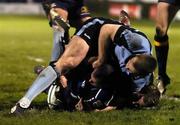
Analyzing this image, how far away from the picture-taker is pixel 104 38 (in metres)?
6.14

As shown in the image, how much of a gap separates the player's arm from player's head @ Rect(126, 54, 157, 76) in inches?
13.0

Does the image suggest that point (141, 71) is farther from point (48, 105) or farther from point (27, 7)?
point (27, 7)

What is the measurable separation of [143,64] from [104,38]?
52 cm

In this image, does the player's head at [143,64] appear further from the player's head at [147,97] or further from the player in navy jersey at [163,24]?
the player in navy jersey at [163,24]

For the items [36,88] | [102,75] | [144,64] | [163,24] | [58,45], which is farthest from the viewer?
[163,24]

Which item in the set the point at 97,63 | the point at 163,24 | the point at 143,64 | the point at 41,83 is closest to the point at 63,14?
the point at 163,24

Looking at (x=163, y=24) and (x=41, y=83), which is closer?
(x=41, y=83)

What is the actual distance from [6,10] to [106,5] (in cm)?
844

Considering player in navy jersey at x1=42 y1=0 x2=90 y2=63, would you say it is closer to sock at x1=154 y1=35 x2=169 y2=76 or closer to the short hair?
A: sock at x1=154 y1=35 x2=169 y2=76

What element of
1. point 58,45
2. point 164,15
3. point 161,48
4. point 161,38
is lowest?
point 161,48

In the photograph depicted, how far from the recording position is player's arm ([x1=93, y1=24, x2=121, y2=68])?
614 centimetres

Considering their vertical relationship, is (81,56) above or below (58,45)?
above

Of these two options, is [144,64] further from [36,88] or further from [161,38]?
[161,38]

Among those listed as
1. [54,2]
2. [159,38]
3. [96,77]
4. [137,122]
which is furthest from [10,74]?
[137,122]
